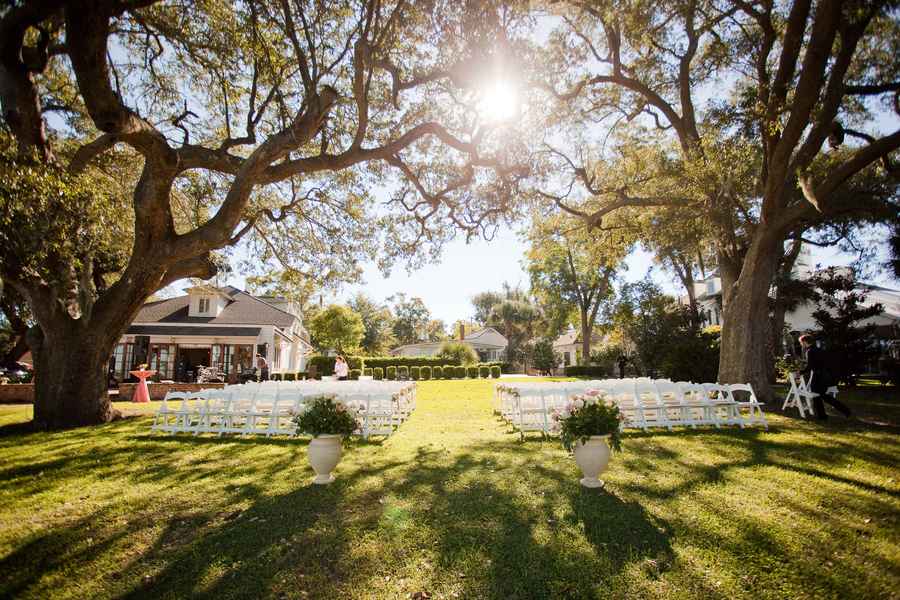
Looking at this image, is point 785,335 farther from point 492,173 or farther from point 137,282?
point 137,282

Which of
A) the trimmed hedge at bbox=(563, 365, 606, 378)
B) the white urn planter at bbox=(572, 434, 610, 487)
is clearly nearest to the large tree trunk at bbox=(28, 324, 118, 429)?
the white urn planter at bbox=(572, 434, 610, 487)

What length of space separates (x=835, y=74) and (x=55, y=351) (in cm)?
1941

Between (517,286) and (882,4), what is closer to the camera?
(882,4)

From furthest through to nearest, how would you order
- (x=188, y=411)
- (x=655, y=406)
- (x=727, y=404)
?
1. (x=188, y=411)
2. (x=727, y=404)
3. (x=655, y=406)

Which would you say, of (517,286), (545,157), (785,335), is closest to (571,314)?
(517,286)

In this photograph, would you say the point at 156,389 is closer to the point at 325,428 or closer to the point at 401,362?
the point at 325,428

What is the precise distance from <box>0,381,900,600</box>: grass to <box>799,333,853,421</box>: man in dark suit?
85.3 inches

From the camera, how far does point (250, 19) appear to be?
884 cm

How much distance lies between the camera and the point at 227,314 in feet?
85.9

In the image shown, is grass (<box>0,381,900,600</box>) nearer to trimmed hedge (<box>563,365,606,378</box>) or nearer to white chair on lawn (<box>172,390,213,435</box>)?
white chair on lawn (<box>172,390,213,435</box>)

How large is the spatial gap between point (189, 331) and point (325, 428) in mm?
23194

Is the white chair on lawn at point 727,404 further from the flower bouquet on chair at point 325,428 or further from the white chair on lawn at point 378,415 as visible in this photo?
the flower bouquet on chair at point 325,428

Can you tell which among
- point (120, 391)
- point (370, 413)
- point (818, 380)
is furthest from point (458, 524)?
point (120, 391)

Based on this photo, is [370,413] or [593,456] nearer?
[593,456]
